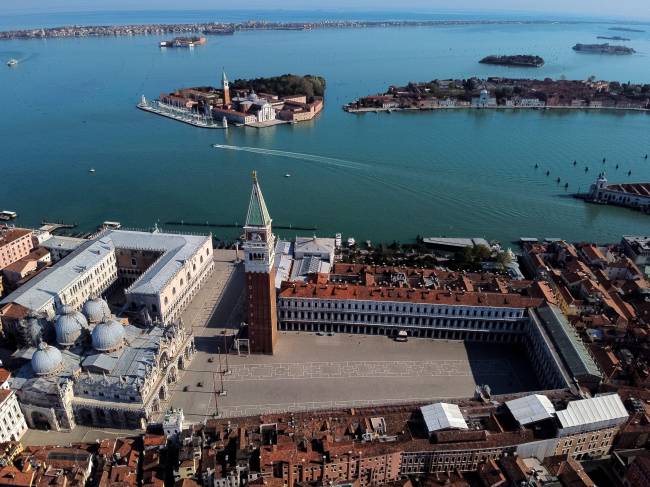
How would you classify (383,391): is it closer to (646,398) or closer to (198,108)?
(646,398)

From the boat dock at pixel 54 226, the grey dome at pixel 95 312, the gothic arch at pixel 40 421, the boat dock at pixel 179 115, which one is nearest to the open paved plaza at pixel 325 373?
the gothic arch at pixel 40 421

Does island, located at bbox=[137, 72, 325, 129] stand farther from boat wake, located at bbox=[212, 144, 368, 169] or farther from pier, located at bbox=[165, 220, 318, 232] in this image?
pier, located at bbox=[165, 220, 318, 232]

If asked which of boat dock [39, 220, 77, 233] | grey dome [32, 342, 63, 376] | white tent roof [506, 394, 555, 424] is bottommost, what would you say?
boat dock [39, 220, 77, 233]

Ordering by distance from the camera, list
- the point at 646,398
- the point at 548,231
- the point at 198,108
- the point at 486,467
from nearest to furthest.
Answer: the point at 486,467 → the point at 646,398 → the point at 548,231 → the point at 198,108

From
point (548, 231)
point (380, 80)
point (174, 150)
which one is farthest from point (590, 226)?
point (380, 80)

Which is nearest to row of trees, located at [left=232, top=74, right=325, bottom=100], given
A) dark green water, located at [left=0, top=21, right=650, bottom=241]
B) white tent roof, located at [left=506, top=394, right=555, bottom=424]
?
dark green water, located at [left=0, top=21, right=650, bottom=241]

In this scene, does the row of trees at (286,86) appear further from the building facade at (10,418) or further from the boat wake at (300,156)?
the building facade at (10,418)

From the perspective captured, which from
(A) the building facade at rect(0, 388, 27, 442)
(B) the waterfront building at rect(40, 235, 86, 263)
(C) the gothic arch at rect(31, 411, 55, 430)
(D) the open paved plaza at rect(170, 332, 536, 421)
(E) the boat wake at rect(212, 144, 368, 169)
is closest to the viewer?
(A) the building facade at rect(0, 388, 27, 442)
